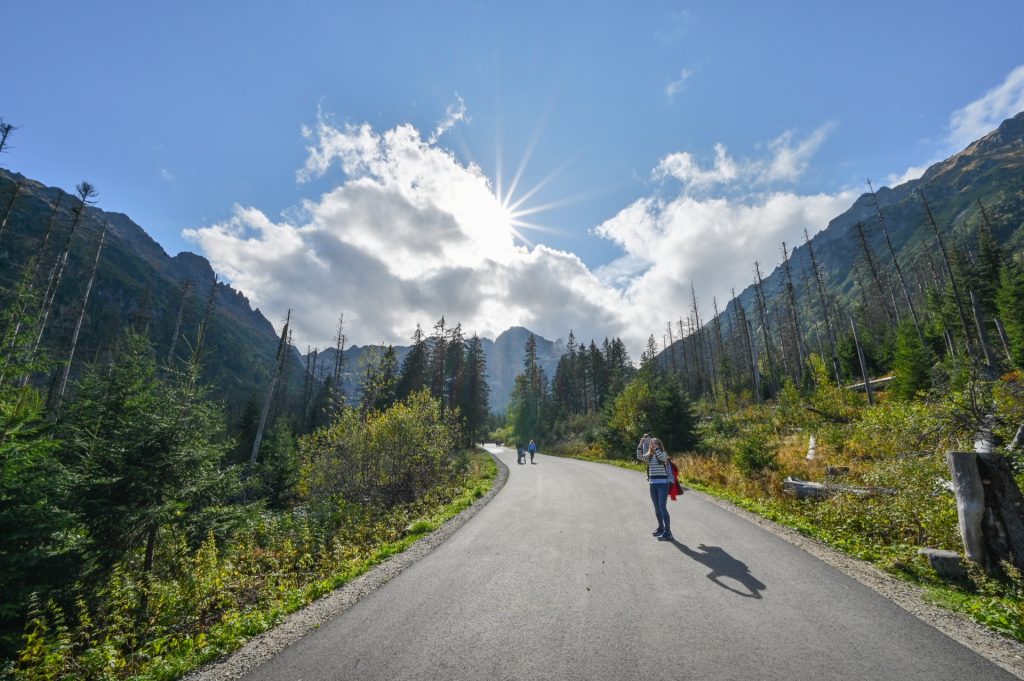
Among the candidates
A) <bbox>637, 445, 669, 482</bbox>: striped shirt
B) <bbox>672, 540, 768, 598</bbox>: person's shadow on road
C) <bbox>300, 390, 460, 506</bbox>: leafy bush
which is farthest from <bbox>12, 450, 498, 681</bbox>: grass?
<bbox>672, 540, 768, 598</bbox>: person's shadow on road

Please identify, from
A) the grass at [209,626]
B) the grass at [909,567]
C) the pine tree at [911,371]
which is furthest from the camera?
the pine tree at [911,371]

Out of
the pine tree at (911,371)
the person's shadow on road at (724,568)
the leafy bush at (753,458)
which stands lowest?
the person's shadow on road at (724,568)

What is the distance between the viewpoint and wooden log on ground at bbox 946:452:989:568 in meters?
5.76

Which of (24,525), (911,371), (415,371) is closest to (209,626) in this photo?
(24,525)

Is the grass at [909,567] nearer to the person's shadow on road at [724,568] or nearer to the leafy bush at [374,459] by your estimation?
the person's shadow on road at [724,568]

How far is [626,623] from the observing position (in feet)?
14.1

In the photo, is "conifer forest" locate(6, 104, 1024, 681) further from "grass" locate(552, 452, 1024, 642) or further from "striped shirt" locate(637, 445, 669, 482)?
"striped shirt" locate(637, 445, 669, 482)

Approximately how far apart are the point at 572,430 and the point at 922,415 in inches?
1662

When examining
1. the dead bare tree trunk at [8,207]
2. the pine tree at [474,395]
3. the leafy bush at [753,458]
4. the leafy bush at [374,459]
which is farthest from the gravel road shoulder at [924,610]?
the pine tree at [474,395]

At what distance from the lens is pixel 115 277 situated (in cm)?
7656

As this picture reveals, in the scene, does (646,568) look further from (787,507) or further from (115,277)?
(115,277)

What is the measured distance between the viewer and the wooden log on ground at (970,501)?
576 centimetres

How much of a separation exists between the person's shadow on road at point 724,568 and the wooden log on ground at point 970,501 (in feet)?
10.6

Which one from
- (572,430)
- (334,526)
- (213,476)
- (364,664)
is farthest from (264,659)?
(572,430)
